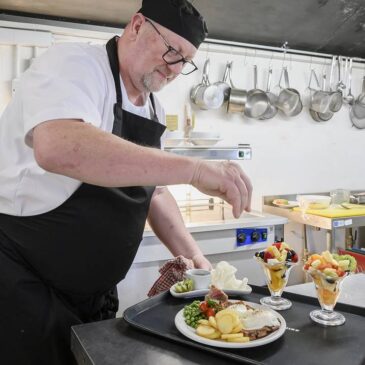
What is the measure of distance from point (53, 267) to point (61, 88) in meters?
0.49

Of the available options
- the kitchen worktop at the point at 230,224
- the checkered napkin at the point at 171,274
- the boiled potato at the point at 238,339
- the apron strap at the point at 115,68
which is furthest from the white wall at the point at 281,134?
the boiled potato at the point at 238,339

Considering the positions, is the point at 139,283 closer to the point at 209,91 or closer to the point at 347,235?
the point at 209,91

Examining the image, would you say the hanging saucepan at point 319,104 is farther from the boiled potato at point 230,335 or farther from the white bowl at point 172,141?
the boiled potato at point 230,335

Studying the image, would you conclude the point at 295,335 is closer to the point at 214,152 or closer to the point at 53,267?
the point at 53,267

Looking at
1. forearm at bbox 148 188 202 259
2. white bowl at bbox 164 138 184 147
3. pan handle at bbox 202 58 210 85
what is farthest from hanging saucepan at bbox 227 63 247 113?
forearm at bbox 148 188 202 259

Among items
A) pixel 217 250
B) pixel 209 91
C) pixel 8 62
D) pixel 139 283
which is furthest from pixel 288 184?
pixel 8 62

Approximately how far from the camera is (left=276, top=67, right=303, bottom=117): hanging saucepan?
128 inches

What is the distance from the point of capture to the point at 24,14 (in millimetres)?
2488

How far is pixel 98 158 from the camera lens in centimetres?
79

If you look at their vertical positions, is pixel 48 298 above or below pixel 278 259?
below

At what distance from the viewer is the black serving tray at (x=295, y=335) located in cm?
73

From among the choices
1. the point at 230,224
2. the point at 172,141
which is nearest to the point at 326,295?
the point at 230,224

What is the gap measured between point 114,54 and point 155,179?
1.88 ft

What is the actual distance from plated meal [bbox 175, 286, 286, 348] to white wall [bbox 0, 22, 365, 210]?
82.9 inches
